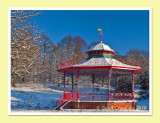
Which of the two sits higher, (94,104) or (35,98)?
(94,104)

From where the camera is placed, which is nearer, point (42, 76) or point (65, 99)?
point (65, 99)

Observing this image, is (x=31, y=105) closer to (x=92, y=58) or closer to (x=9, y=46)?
(x=92, y=58)

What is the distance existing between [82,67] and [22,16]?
6.66 m

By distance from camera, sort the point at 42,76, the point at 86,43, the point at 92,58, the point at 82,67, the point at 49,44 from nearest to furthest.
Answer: the point at 82,67, the point at 92,58, the point at 42,76, the point at 49,44, the point at 86,43

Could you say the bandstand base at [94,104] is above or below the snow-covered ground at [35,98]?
above

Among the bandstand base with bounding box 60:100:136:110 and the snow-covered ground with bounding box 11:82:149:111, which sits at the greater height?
the bandstand base with bounding box 60:100:136:110

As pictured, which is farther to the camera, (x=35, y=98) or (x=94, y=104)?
(x=35, y=98)

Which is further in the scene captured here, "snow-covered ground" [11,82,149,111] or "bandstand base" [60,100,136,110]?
"snow-covered ground" [11,82,149,111]

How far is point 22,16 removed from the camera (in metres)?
9.54

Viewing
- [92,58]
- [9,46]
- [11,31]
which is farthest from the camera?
[92,58]

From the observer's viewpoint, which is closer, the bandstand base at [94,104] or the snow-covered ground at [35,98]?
the bandstand base at [94,104]

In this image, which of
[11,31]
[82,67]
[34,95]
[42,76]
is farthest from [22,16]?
[42,76]

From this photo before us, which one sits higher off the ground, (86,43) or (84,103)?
(86,43)
